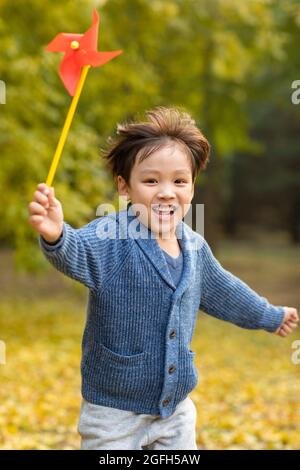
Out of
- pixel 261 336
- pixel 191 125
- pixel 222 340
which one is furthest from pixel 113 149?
pixel 261 336

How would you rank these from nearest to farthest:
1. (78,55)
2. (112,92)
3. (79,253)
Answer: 1. (79,253)
2. (78,55)
3. (112,92)

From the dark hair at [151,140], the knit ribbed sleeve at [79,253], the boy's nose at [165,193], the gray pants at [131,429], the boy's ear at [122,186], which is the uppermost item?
the dark hair at [151,140]

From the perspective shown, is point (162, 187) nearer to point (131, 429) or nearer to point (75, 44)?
point (75, 44)

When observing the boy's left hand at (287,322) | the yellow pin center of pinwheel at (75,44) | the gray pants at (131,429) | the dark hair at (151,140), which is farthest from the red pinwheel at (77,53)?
the boy's left hand at (287,322)

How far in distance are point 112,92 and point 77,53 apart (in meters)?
8.23

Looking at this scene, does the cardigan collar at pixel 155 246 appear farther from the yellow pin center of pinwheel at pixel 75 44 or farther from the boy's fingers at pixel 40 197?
the yellow pin center of pinwheel at pixel 75 44

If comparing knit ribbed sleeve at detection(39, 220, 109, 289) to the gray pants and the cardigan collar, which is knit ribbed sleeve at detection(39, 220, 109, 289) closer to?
the cardigan collar

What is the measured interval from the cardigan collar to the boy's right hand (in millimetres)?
415

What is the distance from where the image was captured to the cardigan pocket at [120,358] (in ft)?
8.47

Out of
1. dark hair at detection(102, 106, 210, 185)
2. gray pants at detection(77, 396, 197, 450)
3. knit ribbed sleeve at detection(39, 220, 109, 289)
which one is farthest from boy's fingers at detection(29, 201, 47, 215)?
gray pants at detection(77, 396, 197, 450)

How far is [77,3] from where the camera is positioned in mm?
8461

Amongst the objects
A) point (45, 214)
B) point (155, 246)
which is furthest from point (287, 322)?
point (45, 214)

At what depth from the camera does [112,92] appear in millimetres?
10664
